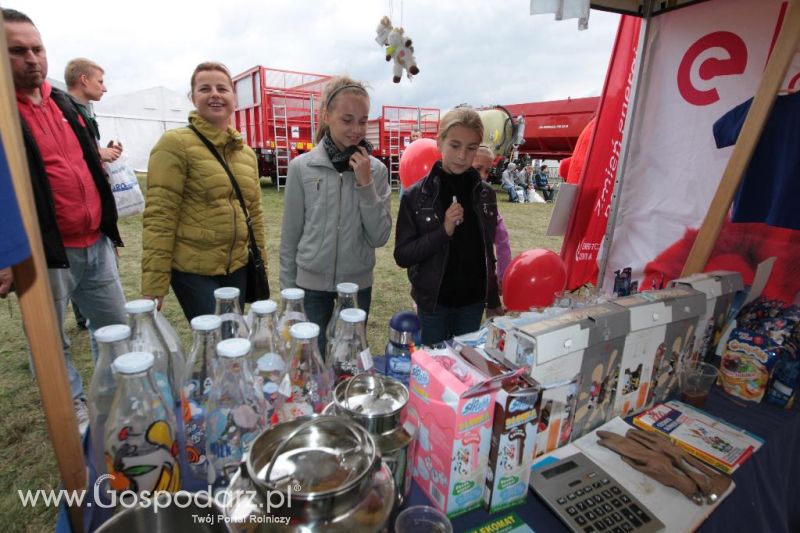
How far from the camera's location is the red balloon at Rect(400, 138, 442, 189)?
3.48 meters

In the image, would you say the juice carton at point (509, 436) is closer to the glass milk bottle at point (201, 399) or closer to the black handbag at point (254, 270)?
the glass milk bottle at point (201, 399)

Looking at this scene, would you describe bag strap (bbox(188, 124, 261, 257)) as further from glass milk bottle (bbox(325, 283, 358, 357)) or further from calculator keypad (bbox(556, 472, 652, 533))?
calculator keypad (bbox(556, 472, 652, 533))

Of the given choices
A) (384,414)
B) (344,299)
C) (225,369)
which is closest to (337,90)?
(344,299)

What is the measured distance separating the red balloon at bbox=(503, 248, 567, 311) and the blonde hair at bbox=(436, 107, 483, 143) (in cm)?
76

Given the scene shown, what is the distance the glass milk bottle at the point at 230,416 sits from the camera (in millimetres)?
810

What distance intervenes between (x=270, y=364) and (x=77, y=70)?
3.15 m

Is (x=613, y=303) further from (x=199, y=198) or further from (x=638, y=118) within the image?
(x=638, y=118)

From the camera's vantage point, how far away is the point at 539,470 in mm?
976

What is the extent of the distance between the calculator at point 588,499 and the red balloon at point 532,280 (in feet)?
4.11

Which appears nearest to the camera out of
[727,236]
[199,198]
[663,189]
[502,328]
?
[502,328]

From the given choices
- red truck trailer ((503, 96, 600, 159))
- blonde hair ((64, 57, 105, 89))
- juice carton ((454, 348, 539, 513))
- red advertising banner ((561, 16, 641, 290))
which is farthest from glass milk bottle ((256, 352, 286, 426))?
red truck trailer ((503, 96, 600, 159))

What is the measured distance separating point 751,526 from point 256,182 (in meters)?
2.21

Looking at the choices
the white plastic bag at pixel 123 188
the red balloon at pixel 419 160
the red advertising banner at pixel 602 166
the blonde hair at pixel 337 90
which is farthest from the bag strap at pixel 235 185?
the red advertising banner at pixel 602 166

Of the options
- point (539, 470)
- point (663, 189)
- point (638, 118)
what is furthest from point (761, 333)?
point (638, 118)
